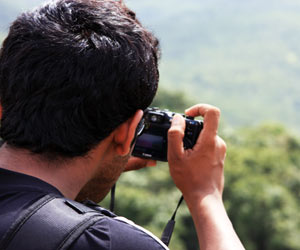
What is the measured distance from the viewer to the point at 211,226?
1530 millimetres

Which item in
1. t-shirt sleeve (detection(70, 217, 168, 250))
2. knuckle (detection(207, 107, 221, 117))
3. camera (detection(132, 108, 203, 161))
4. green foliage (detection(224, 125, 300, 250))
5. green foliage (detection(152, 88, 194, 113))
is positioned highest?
knuckle (detection(207, 107, 221, 117))

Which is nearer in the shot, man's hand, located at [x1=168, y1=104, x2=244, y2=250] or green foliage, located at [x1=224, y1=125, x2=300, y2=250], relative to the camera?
man's hand, located at [x1=168, y1=104, x2=244, y2=250]

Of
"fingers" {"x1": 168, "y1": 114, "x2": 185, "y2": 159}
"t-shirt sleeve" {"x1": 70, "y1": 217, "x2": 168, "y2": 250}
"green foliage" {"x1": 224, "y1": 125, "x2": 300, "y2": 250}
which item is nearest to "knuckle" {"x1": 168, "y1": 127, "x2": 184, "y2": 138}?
"fingers" {"x1": 168, "y1": 114, "x2": 185, "y2": 159}

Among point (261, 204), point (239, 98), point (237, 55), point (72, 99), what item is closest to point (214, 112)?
point (72, 99)

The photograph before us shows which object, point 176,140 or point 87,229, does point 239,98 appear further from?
point 87,229

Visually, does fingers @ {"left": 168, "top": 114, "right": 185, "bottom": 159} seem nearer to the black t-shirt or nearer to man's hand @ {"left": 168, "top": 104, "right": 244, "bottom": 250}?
man's hand @ {"left": 168, "top": 104, "right": 244, "bottom": 250}

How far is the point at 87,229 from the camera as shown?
3.69 feet

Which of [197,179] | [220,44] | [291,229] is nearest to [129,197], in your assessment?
[291,229]

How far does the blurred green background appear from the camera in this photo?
1912 cm

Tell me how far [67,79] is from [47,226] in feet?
1.34

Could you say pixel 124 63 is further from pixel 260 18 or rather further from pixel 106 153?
pixel 260 18

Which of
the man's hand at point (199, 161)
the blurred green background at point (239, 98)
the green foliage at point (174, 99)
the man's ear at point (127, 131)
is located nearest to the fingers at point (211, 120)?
the man's hand at point (199, 161)

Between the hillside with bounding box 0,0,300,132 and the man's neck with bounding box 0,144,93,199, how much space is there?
7227 centimetres

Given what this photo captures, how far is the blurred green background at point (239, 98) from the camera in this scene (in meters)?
19.1
